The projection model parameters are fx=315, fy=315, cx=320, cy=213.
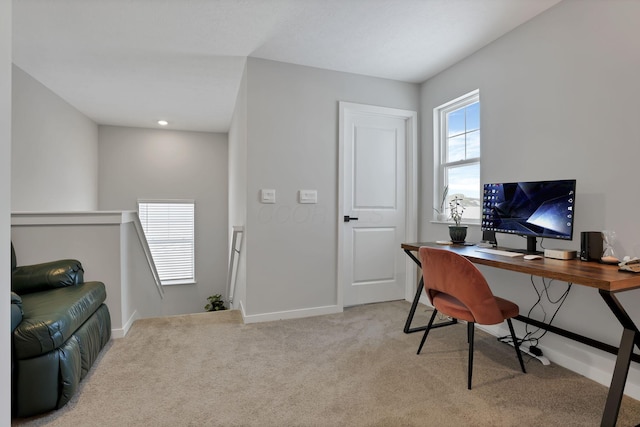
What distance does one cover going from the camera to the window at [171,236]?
5352mm

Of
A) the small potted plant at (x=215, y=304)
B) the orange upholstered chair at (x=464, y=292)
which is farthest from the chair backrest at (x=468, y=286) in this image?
the small potted plant at (x=215, y=304)

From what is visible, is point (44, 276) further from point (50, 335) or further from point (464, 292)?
point (464, 292)

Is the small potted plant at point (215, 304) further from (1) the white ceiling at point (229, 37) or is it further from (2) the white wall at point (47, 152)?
(1) the white ceiling at point (229, 37)

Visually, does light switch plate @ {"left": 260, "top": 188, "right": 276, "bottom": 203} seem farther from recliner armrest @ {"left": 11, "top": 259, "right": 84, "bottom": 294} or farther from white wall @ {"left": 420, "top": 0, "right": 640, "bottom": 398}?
white wall @ {"left": 420, "top": 0, "right": 640, "bottom": 398}

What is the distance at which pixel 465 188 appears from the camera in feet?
9.80

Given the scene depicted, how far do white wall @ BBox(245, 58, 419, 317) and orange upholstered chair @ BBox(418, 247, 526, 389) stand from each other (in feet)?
4.17

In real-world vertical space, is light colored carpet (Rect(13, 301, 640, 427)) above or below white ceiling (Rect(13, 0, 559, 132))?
below

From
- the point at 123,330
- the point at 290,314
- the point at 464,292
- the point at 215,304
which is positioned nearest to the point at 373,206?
the point at 290,314

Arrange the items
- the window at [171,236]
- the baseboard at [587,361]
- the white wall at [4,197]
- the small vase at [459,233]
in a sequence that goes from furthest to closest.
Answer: the window at [171,236] < the small vase at [459,233] < the baseboard at [587,361] < the white wall at [4,197]

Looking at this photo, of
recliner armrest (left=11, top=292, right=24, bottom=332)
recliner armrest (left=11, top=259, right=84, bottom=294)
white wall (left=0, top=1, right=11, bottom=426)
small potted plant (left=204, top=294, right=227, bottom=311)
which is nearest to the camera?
white wall (left=0, top=1, right=11, bottom=426)

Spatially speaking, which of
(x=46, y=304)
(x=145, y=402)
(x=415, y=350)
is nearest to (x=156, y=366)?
(x=145, y=402)

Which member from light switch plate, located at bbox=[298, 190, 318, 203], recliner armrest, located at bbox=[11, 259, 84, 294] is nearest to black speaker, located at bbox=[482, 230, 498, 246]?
light switch plate, located at bbox=[298, 190, 318, 203]

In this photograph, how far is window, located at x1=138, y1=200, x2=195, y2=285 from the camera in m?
5.35

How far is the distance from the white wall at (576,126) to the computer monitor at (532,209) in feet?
0.79
